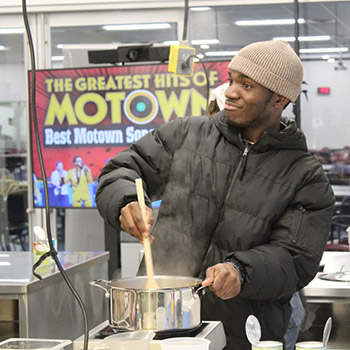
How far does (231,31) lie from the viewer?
20.1ft

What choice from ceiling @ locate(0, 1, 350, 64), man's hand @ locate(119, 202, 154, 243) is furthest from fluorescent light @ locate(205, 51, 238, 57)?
man's hand @ locate(119, 202, 154, 243)

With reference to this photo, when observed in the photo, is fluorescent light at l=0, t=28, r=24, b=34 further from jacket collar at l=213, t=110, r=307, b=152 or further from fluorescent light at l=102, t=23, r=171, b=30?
jacket collar at l=213, t=110, r=307, b=152

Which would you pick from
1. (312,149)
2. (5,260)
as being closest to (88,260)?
(5,260)

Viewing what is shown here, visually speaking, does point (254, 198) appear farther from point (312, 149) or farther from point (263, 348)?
point (312, 149)

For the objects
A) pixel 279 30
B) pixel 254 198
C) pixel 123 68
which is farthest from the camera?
pixel 279 30

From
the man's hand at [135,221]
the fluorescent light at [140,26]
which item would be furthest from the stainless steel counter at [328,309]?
the fluorescent light at [140,26]

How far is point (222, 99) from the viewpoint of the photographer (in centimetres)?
325

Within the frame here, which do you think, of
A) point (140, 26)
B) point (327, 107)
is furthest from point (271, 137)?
point (140, 26)

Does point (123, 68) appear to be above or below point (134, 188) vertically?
above

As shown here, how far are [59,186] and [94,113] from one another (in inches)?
21.1

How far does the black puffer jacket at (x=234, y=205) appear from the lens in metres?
2.29

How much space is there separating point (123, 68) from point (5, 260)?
185cm

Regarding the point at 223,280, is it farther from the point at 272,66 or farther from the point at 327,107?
the point at 327,107

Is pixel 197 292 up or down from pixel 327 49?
down
